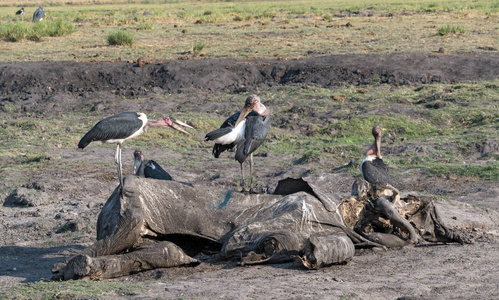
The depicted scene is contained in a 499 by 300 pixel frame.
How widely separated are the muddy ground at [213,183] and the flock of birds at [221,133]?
4.10 feet

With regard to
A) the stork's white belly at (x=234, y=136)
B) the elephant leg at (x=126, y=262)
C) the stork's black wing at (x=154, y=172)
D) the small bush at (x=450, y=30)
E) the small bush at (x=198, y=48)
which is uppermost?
the small bush at (x=450, y=30)

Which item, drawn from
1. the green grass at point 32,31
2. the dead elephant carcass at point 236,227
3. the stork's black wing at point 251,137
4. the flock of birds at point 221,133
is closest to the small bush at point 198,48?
the green grass at point 32,31

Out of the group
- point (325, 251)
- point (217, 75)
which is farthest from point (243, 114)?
point (217, 75)

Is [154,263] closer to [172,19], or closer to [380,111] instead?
[380,111]

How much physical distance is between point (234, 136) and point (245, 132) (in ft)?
0.45

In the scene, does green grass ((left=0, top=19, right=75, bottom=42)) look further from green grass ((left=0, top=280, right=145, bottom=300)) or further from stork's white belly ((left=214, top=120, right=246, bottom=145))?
green grass ((left=0, top=280, right=145, bottom=300))

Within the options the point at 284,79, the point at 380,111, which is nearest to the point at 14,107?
the point at 284,79

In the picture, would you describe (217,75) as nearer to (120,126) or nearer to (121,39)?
(121,39)

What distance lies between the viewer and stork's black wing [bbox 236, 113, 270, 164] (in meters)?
7.95

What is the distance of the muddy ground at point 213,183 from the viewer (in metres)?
5.73

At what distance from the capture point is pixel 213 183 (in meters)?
10.9

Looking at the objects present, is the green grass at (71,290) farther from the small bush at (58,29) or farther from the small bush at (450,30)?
the small bush at (58,29)

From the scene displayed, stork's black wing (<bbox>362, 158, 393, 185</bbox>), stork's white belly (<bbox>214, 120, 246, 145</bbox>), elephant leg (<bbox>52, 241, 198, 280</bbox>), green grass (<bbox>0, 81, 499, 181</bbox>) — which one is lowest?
green grass (<bbox>0, 81, 499, 181</bbox>)

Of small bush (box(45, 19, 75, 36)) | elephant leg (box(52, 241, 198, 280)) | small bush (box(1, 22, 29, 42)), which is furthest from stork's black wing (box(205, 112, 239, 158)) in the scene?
small bush (box(45, 19, 75, 36))
